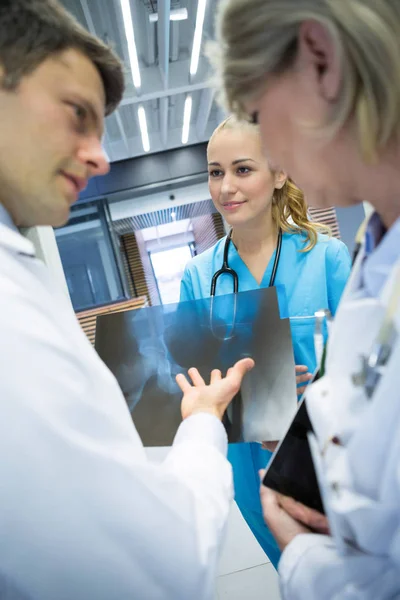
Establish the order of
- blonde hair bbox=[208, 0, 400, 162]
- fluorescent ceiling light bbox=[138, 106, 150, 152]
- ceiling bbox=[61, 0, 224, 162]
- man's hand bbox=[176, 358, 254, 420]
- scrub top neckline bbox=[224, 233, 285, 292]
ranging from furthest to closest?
1. fluorescent ceiling light bbox=[138, 106, 150, 152]
2. ceiling bbox=[61, 0, 224, 162]
3. scrub top neckline bbox=[224, 233, 285, 292]
4. man's hand bbox=[176, 358, 254, 420]
5. blonde hair bbox=[208, 0, 400, 162]

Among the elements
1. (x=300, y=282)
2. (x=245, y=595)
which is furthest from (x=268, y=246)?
(x=245, y=595)

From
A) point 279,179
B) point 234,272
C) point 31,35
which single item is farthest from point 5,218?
point 279,179

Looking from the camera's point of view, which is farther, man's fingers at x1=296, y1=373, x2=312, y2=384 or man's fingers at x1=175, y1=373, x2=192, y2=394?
man's fingers at x1=296, y1=373, x2=312, y2=384

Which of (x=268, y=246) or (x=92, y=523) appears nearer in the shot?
(x=92, y=523)

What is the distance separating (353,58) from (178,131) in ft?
30.3

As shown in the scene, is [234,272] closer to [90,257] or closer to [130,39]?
[130,39]

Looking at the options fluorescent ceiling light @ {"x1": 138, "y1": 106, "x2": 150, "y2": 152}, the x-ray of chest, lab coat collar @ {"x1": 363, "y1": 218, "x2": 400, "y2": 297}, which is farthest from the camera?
fluorescent ceiling light @ {"x1": 138, "y1": 106, "x2": 150, "y2": 152}

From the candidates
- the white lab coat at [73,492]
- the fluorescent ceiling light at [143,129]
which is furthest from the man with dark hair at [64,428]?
the fluorescent ceiling light at [143,129]

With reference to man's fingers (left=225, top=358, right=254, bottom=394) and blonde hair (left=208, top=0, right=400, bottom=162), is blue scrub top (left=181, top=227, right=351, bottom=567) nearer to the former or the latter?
man's fingers (left=225, top=358, right=254, bottom=394)

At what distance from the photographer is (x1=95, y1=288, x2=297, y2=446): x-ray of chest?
4.32 ft

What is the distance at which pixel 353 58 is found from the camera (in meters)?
0.68

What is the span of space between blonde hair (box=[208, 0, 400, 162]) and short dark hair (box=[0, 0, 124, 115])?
300 millimetres

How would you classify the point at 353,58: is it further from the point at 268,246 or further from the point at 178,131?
the point at 178,131

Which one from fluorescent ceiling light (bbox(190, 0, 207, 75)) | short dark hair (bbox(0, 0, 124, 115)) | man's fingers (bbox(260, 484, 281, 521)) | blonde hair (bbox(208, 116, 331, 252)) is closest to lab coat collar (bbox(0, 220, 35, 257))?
short dark hair (bbox(0, 0, 124, 115))
